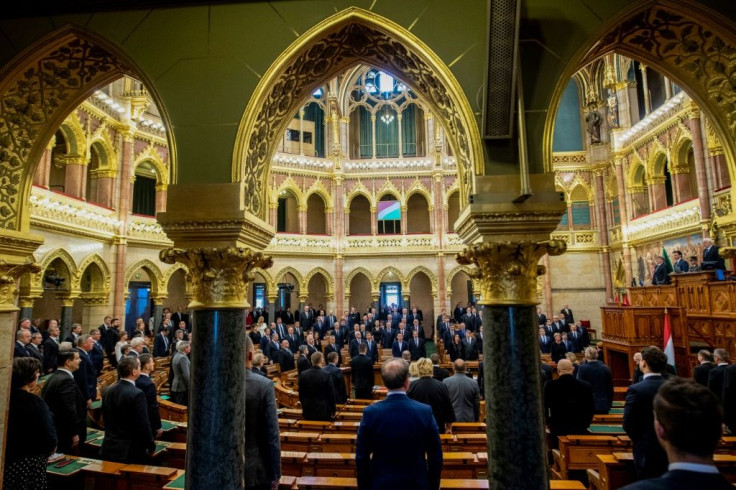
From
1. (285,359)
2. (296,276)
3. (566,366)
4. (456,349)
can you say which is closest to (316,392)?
(566,366)

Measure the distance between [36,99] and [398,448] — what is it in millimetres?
4630

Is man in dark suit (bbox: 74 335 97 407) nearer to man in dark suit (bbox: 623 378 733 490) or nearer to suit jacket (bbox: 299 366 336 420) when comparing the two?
suit jacket (bbox: 299 366 336 420)

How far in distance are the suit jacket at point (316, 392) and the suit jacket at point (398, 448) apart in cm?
353

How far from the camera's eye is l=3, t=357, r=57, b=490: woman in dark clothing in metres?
3.74

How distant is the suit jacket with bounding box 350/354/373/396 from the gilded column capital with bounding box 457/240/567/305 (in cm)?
533

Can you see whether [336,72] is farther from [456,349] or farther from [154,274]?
[154,274]

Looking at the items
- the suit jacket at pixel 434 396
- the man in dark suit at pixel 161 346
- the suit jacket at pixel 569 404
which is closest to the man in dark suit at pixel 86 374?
the suit jacket at pixel 434 396

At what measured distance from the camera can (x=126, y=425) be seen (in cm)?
420

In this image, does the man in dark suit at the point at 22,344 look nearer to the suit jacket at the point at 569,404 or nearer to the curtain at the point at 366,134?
the suit jacket at the point at 569,404

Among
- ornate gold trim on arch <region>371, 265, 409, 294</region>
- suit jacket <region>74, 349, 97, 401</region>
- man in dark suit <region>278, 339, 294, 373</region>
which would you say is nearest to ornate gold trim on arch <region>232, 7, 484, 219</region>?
suit jacket <region>74, 349, 97, 401</region>

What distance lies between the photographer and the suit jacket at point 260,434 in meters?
3.70

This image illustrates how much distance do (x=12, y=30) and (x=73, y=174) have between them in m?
11.1

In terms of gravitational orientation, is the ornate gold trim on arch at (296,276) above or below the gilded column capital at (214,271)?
above

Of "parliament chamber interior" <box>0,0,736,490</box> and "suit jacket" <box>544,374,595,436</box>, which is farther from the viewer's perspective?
"suit jacket" <box>544,374,595,436</box>
